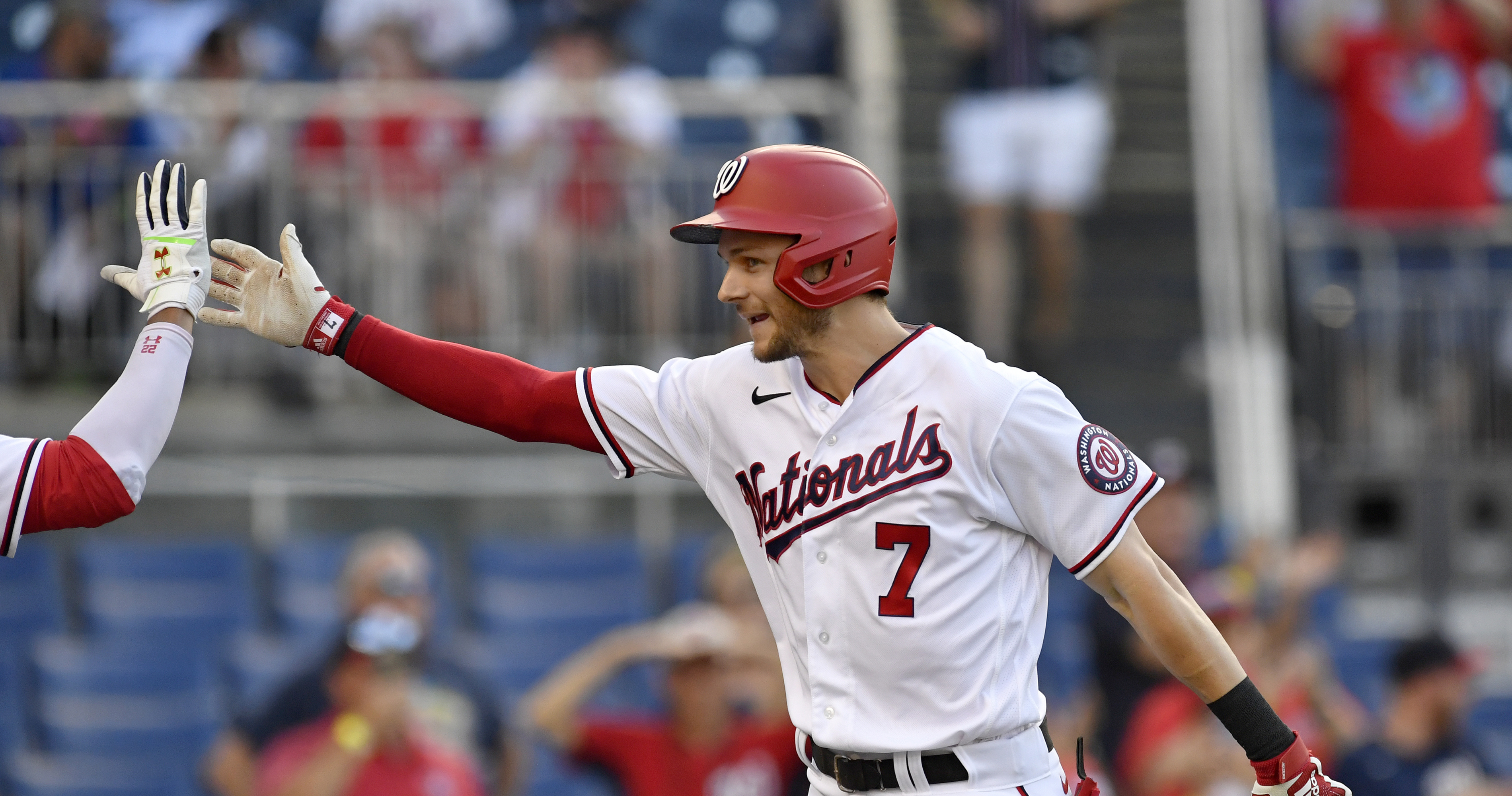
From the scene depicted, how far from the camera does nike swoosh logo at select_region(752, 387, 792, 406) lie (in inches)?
147

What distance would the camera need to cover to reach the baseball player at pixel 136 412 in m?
3.69

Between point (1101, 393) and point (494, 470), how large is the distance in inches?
118

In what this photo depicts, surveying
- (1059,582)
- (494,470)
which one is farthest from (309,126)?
(1059,582)

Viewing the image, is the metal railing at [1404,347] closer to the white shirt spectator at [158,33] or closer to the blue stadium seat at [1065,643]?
the blue stadium seat at [1065,643]

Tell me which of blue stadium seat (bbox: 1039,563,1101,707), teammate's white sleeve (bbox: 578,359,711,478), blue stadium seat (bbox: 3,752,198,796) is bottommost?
blue stadium seat (bbox: 3,752,198,796)

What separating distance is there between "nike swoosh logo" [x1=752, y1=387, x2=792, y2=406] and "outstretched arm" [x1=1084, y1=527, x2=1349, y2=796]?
2.30 feet

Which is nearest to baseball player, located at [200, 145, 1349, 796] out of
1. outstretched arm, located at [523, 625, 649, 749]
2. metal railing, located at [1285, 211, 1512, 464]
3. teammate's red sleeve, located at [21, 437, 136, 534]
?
teammate's red sleeve, located at [21, 437, 136, 534]

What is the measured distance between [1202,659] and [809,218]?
1.11 meters

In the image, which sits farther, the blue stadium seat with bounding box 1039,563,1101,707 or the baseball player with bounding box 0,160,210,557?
the blue stadium seat with bounding box 1039,563,1101,707

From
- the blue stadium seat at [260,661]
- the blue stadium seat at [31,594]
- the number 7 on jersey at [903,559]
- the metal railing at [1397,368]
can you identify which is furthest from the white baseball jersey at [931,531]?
the metal railing at [1397,368]

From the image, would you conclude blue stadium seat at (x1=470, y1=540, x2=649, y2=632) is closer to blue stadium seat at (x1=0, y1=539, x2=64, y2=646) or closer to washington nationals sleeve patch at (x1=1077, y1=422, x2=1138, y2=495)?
blue stadium seat at (x1=0, y1=539, x2=64, y2=646)

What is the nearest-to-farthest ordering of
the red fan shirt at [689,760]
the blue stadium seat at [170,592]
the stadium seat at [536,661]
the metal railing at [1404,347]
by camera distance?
the red fan shirt at [689,760], the stadium seat at [536,661], the blue stadium seat at [170,592], the metal railing at [1404,347]

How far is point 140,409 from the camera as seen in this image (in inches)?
146

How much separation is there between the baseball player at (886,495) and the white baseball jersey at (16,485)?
0.46 metres
